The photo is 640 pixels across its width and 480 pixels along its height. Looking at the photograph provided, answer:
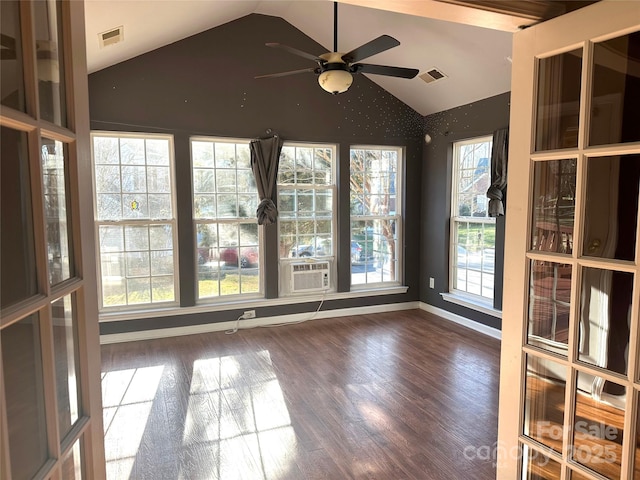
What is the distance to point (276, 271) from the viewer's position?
5098mm

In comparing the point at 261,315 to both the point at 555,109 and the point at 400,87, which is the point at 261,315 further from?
the point at 555,109

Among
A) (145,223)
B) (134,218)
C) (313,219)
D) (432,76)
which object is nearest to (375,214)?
(313,219)

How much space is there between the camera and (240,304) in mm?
4926

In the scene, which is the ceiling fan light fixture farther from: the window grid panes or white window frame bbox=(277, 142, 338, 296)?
the window grid panes

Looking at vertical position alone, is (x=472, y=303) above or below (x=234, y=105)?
below

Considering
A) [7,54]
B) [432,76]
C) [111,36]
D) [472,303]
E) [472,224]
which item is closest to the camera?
[7,54]

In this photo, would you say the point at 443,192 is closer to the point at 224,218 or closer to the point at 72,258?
the point at 224,218

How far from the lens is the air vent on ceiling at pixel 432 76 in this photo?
179 inches

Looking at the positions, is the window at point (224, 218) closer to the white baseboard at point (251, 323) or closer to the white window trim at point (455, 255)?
the white baseboard at point (251, 323)

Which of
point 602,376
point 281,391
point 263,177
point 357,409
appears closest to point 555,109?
point 602,376

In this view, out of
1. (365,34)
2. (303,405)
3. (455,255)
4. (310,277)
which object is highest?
(365,34)

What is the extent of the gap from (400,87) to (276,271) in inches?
111

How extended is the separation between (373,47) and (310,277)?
3077mm

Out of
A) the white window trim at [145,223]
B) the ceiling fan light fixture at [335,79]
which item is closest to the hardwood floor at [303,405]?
the white window trim at [145,223]
